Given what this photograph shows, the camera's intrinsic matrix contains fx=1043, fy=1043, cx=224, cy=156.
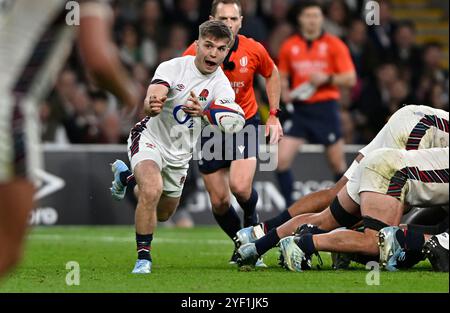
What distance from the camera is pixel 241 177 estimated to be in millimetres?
8555

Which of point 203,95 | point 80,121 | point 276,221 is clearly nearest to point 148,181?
point 203,95

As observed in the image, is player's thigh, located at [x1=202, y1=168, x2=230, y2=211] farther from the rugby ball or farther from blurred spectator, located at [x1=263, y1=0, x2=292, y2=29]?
blurred spectator, located at [x1=263, y1=0, x2=292, y2=29]

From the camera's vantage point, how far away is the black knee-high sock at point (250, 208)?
28.7ft

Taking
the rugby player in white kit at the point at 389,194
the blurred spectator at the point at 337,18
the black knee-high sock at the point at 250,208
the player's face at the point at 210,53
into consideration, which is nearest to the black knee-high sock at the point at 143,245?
the rugby player in white kit at the point at 389,194

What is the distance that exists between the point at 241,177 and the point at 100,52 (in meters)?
4.69

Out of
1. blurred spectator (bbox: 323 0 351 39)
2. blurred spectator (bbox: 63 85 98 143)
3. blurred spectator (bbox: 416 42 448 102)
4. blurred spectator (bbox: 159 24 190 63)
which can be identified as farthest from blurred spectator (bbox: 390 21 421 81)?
blurred spectator (bbox: 63 85 98 143)

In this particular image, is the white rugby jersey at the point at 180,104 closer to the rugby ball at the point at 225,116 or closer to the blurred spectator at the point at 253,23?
the rugby ball at the point at 225,116

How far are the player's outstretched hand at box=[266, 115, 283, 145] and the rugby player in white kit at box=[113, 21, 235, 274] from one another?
84 centimetres

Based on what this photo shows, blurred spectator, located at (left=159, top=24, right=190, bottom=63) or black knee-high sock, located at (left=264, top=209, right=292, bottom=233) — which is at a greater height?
blurred spectator, located at (left=159, top=24, right=190, bottom=63)

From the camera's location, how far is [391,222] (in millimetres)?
7094

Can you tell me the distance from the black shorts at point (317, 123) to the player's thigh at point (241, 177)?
3944 mm

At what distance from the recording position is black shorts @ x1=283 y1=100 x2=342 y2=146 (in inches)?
492

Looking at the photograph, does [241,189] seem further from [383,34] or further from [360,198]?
[383,34]

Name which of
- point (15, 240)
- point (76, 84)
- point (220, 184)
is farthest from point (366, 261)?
point (76, 84)
